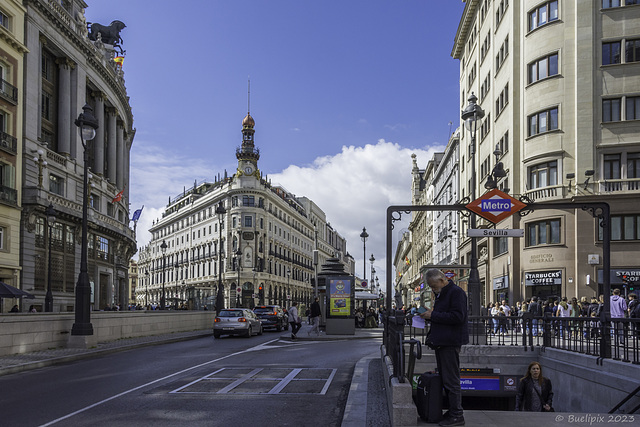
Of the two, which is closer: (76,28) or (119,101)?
(76,28)

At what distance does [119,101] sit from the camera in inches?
2347

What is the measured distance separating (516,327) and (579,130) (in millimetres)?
19351

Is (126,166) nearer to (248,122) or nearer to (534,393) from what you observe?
(248,122)

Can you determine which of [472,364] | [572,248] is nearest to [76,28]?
[572,248]

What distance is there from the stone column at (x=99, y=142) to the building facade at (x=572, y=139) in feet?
104

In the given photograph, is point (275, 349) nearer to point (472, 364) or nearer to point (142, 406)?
point (472, 364)

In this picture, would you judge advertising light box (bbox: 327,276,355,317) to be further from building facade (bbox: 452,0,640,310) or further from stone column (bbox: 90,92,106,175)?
stone column (bbox: 90,92,106,175)

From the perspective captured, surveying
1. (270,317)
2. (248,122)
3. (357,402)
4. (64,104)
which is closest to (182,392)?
(357,402)

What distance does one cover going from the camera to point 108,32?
62.5 metres

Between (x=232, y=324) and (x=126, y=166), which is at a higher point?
(x=126, y=166)

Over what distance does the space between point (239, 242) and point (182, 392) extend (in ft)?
289

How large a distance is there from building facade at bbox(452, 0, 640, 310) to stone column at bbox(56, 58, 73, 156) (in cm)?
2881

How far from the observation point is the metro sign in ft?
47.4

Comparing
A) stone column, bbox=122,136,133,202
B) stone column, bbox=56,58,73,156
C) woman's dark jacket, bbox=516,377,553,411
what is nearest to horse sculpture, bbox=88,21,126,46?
stone column, bbox=122,136,133,202
